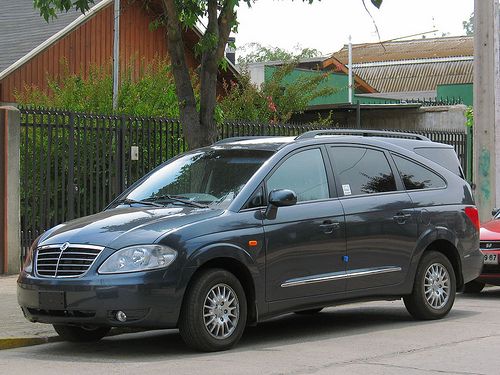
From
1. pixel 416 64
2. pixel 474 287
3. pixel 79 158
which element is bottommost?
pixel 474 287

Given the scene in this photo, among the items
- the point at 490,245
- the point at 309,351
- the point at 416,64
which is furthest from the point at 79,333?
the point at 416,64

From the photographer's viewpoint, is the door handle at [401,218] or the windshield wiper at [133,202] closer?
the windshield wiper at [133,202]

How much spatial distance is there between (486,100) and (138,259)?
878cm

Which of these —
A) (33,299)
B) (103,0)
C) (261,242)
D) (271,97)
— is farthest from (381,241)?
(103,0)

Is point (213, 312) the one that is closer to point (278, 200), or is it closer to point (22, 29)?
point (278, 200)

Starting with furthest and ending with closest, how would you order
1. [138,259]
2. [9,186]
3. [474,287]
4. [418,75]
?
[418,75] → [9,186] → [474,287] → [138,259]

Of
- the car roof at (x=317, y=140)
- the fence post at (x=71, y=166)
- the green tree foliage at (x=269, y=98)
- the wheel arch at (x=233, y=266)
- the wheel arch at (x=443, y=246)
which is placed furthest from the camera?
the green tree foliage at (x=269, y=98)

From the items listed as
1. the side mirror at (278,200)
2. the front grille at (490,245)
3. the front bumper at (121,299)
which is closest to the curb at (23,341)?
the front bumper at (121,299)

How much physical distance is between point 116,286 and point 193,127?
15.7 feet

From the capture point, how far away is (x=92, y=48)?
86.1 ft

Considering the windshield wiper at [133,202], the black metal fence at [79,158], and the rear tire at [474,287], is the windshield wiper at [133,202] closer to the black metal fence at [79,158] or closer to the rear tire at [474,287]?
the black metal fence at [79,158]

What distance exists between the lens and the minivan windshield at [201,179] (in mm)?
7477

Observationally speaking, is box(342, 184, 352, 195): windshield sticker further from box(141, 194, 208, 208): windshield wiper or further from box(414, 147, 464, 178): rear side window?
box(141, 194, 208, 208): windshield wiper

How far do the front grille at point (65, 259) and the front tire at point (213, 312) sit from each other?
0.85 m
